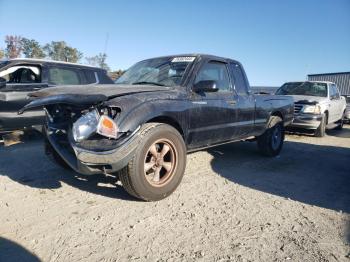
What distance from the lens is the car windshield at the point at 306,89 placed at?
35.0 ft

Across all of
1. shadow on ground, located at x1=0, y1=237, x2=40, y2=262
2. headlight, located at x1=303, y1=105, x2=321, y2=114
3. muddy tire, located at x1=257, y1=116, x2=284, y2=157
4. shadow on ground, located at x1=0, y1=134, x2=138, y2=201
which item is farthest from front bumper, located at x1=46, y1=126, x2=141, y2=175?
headlight, located at x1=303, y1=105, x2=321, y2=114

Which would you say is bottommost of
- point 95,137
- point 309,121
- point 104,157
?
point 309,121

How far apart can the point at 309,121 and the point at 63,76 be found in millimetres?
6810

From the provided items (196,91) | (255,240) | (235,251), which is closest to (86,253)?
(235,251)

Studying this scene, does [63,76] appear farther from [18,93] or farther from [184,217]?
[184,217]

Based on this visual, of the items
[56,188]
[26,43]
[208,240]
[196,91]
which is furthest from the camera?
[26,43]

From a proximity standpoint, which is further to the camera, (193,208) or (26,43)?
(26,43)

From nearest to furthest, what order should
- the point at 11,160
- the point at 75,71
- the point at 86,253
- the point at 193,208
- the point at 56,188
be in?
the point at 86,253 → the point at 193,208 → the point at 56,188 → the point at 11,160 → the point at 75,71

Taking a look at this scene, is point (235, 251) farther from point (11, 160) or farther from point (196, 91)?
point (11, 160)

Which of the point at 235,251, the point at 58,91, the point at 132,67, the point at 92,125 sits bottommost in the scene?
the point at 235,251

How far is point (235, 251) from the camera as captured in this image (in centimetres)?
270

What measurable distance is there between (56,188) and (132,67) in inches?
94.1

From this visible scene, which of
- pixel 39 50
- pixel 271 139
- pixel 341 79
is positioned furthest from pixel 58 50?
pixel 271 139

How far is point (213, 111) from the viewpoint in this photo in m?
4.70
